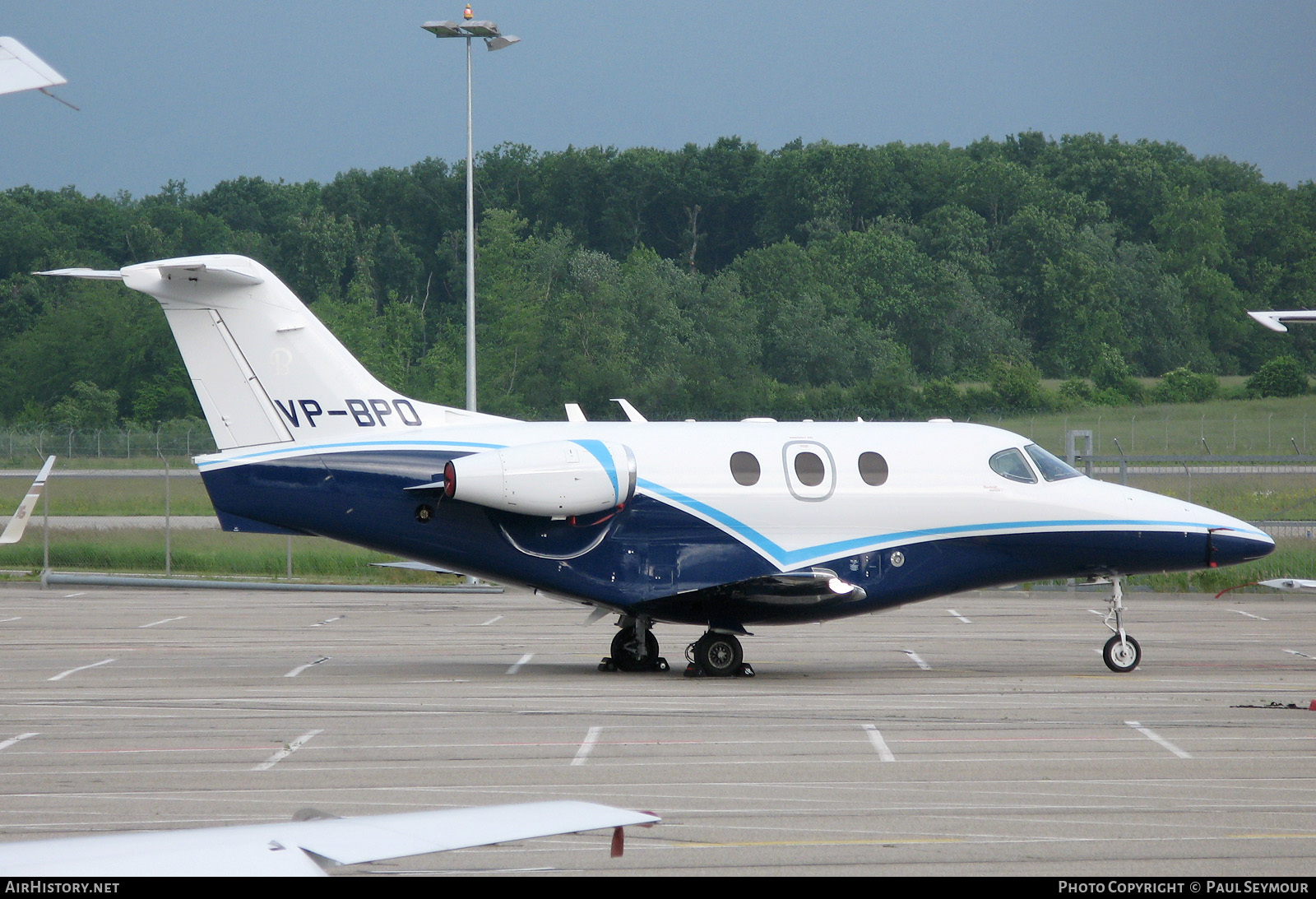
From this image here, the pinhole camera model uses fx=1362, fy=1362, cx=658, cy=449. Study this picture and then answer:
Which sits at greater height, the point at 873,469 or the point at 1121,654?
the point at 873,469

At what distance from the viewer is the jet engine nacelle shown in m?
15.2

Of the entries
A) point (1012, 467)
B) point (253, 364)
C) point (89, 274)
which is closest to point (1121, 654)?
point (1012, 467)

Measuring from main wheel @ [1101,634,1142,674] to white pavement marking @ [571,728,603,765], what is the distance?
702 cm

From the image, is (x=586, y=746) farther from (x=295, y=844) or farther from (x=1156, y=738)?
(x=295, y=844)

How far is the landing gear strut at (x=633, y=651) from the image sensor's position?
1666cm

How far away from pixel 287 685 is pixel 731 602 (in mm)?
5139

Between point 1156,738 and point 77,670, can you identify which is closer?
point 1156,738

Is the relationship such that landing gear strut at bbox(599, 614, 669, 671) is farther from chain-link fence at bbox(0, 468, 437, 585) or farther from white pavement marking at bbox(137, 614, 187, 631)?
chain-link fence at bbox(0, 468, 437, 585)

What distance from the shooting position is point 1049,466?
17000mm

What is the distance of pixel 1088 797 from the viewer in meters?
9.46

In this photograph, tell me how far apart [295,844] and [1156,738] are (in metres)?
9.37

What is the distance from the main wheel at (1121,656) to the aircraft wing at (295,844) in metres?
12.6

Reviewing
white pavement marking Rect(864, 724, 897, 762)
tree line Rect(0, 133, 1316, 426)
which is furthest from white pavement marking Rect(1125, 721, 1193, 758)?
tree line Rect(0, 133, 1316, 426)

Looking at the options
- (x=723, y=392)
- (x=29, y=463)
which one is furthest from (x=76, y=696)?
(x=723, y=392)
